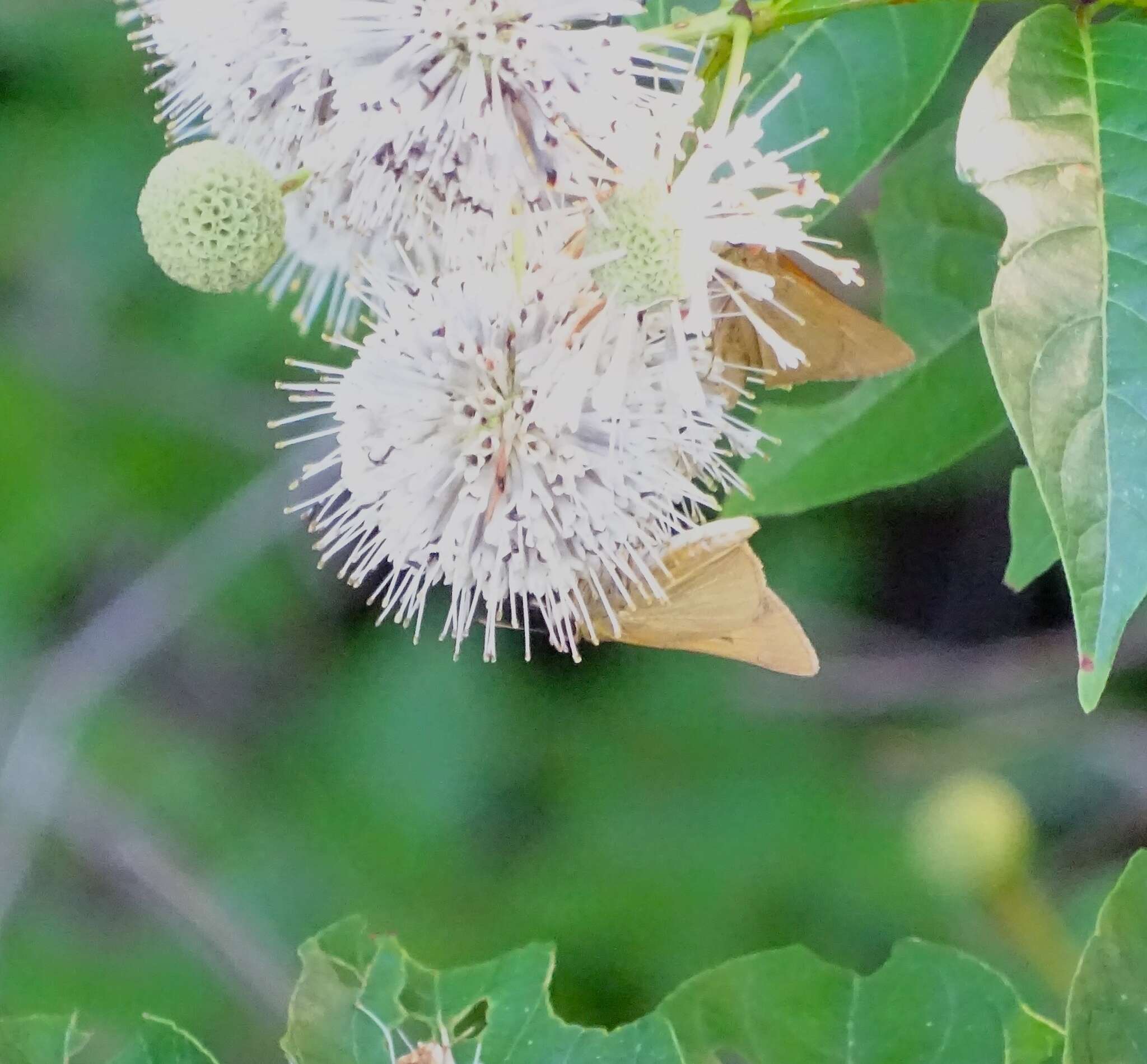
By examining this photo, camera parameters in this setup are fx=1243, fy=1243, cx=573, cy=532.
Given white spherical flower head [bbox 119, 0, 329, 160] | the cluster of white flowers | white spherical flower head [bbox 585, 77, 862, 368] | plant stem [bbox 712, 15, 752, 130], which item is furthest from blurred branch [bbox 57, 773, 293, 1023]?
plant stem [bbox 712, 15, 752, 130]

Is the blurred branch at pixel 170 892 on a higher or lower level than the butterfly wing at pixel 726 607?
lower

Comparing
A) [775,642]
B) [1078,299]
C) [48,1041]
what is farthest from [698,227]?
[48,1041]

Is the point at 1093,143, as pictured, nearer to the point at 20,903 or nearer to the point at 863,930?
the point at 863,930

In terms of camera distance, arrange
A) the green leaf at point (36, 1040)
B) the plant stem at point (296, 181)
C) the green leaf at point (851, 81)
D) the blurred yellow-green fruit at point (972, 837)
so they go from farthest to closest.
Result: the blurred yellow-green fruit at point (972, 837), the green leaf at point (36, 1040), the green leaf at point (851, 81), the plant stem at point (296, 181)

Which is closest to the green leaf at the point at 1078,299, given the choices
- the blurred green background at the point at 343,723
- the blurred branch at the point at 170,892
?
the blurred green background at the point at 343,723

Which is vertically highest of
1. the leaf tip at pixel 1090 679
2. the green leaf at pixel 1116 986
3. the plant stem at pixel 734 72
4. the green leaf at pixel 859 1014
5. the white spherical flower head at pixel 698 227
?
the plant stem at pixel 734 72

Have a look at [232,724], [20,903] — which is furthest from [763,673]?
[20,903]

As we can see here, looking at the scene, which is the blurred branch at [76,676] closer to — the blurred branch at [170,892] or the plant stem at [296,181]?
the blurred branch at [170,892]

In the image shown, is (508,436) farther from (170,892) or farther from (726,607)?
(170,892)
